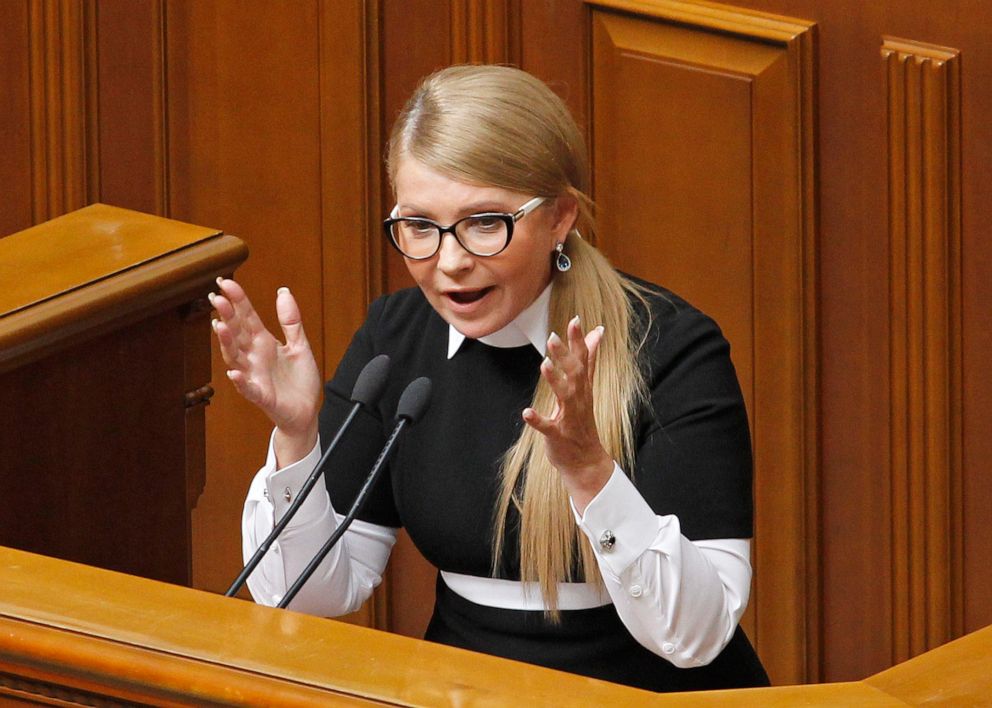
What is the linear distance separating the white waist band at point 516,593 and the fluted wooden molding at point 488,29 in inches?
45.9

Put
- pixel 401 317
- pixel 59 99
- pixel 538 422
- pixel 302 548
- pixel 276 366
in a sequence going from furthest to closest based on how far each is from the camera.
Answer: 1. pixel 59 99
2. pixel 401 317
3. pixel 302 548
4. pixel 276 366
5. pixel 538 422

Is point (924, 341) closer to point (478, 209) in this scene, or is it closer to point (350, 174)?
point (350, 174)

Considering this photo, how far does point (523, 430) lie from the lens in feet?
6.05

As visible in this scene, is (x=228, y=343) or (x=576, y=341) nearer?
(x=576, y=341)

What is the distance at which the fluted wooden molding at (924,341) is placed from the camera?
2.55 meters

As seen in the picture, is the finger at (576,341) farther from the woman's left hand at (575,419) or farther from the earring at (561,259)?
the earring at (561,259)

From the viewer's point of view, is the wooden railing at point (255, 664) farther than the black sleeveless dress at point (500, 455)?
No

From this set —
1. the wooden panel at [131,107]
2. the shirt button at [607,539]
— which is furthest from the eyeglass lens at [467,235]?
the wooden panel at [131,107]

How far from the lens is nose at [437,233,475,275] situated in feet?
5.66

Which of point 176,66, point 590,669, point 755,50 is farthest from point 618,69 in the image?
point 590,669

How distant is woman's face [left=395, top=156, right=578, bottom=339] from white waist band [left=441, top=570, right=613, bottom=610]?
0.27m

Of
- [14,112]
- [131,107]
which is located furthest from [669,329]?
[14,112]

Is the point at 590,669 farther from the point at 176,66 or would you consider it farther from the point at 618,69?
the point at 176,66

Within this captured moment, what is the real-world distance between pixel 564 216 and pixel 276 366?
346mm
